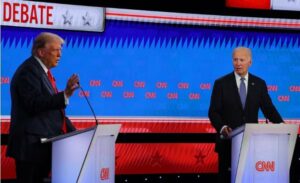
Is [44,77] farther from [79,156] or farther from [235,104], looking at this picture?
[235,104]

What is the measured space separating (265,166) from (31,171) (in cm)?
180

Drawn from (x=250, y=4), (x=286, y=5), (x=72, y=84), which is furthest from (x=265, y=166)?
(x=286, y=5)

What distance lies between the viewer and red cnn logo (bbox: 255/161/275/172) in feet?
16.3

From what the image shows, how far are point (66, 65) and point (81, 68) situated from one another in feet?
0.49

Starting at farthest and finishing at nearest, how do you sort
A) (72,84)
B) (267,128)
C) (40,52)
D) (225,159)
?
(225,159) < (267,128) < (40,52) < (72,84)

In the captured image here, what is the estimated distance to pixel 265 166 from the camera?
16.4 feet

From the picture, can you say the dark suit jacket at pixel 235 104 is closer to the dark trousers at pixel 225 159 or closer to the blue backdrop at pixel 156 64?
the dark trousers at pixel 225 159

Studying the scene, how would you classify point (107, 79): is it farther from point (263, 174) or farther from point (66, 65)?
point (263, 174)

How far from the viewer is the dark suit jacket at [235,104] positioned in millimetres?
5711

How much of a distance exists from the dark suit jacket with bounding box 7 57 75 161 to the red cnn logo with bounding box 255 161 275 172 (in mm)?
1587

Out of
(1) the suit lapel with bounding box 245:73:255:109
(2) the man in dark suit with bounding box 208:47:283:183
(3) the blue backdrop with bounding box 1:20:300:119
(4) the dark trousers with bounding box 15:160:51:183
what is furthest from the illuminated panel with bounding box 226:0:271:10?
(4) the dark trousers with bounding box 15:160:51:183

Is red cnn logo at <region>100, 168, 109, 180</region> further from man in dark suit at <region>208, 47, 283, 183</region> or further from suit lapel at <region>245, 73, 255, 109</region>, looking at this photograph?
suit lapel at <region>245, 73, 255, 109</region>

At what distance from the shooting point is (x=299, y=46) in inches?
269

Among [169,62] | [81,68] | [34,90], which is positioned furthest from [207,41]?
[34,90]
